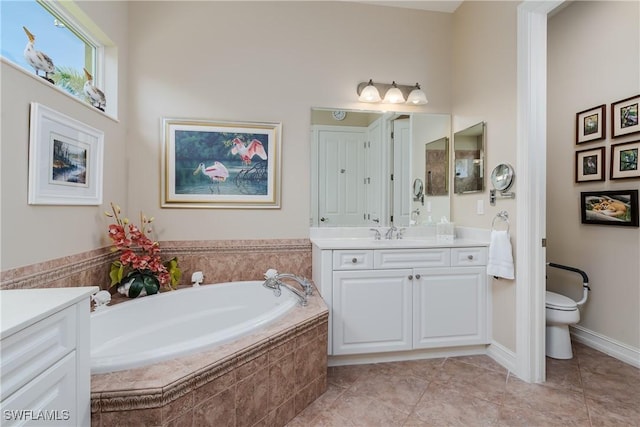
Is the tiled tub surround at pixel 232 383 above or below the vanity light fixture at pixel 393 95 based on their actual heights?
below

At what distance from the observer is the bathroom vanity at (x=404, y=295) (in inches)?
86.0

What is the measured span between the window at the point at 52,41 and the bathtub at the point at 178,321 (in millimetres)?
1397

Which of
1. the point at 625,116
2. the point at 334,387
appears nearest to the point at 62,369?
the point at 334,387

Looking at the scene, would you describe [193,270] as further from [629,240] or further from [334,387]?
[629,240]

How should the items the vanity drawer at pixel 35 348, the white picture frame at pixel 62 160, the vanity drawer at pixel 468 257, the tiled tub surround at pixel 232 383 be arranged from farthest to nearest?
the vanity drawer at pixel 468 257 → the white picture frame at pixel 62 160 → the tiled tub surround at pixel 232 383 → the vanity drawer at pixel 35 348

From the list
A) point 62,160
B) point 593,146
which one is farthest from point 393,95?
point 62,160

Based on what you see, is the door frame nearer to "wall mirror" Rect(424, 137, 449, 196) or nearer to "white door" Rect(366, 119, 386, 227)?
"wall mirror" Rect(424, 137, 449, 196)

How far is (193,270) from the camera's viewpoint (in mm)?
2523

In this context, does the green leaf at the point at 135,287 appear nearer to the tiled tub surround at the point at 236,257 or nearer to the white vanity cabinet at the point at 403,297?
the tiled tub surround at the point at 236,257

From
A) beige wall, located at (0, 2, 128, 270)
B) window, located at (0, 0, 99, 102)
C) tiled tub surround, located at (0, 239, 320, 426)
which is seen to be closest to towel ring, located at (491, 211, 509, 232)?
tiled tub surround, located at (0, 239, 320, 426)

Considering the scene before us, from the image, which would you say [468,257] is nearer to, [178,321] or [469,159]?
[469,159]

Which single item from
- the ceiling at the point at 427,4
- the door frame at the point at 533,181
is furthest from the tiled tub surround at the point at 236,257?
the ceiling at the point at 427,4

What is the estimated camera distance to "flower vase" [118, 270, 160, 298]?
2.09 m

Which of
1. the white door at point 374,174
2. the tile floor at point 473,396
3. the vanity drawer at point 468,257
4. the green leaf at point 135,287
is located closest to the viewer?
the tile floor at point 473,396
